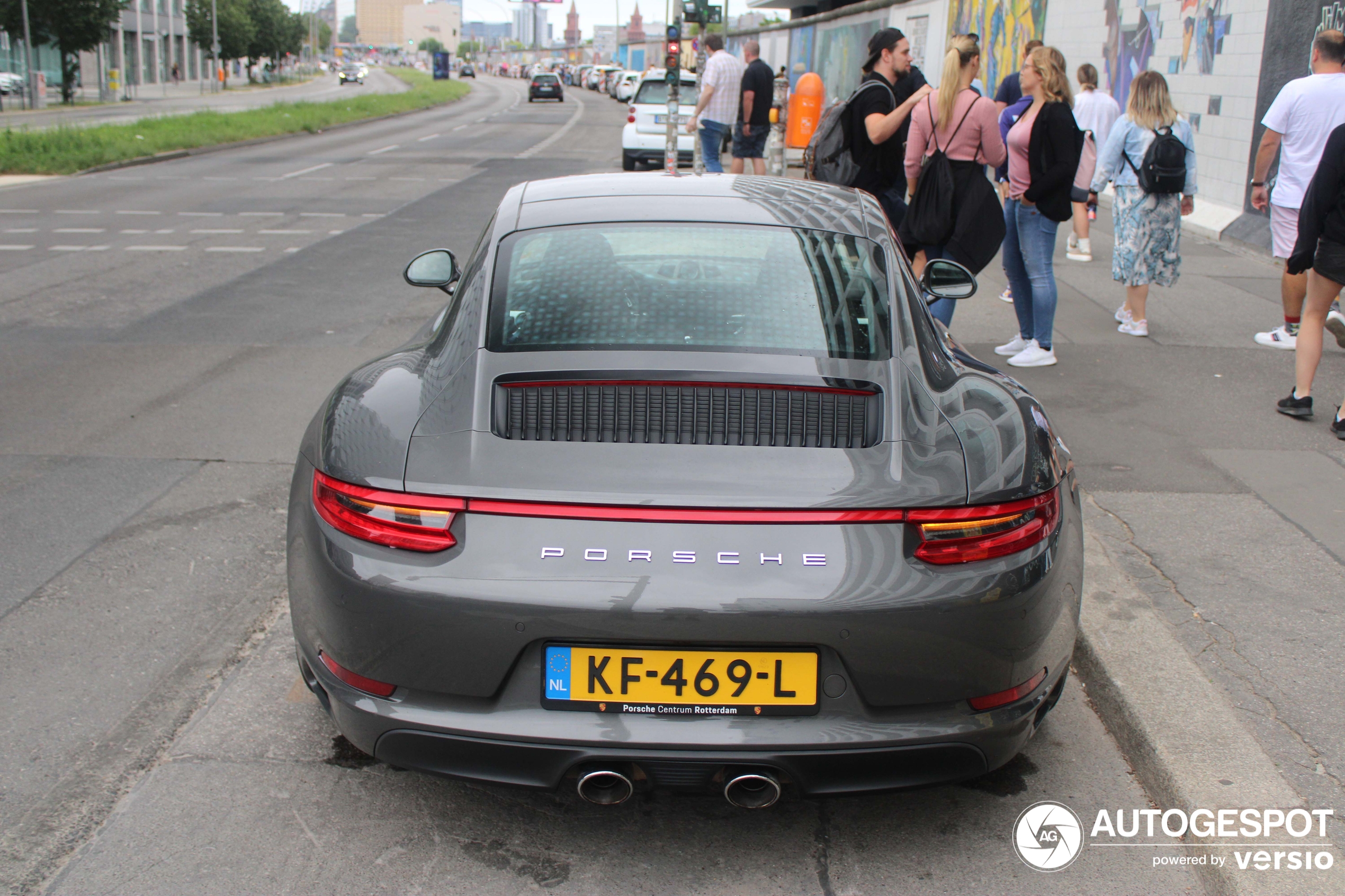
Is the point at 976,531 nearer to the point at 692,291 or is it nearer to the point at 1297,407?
the point at 692,291

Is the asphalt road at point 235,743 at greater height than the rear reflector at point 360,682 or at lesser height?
lesser

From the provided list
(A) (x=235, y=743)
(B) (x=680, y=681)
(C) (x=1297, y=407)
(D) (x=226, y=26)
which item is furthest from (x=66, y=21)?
(B) (x=680, y=681)

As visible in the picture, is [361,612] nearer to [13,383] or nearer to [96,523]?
[96,523]

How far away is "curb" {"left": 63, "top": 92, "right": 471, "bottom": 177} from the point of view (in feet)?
70.5

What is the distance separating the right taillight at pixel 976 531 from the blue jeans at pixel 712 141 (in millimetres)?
13129

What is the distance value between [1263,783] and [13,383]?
6.67m

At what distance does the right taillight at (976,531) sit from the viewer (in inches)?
92.4

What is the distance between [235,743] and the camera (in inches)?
121

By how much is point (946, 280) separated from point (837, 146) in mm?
3915

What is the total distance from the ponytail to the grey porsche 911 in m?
4.21

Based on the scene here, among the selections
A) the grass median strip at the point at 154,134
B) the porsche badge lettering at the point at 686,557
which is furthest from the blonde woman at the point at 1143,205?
the grass median strip at the point at 154,134

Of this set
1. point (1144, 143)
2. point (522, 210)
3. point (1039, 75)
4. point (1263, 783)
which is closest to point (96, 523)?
point (522, 210)

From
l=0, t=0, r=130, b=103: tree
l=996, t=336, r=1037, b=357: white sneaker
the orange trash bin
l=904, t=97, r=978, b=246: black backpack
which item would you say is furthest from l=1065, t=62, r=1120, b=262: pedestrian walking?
l=0, t=0, r=130, b=103: tree

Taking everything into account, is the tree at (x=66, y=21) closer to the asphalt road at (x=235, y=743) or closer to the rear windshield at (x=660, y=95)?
the rear windshield at (x=660, y=95)
